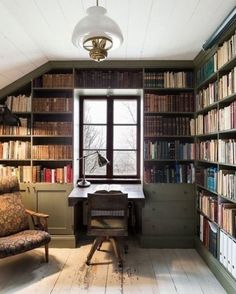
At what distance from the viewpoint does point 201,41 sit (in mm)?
3014

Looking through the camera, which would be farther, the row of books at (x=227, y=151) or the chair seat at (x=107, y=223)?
the chair seat at (x=107, y=223)

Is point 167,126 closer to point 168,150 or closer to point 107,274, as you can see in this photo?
point 168,150

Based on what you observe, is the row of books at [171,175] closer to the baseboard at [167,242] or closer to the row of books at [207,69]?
the baseboard at [167,242]

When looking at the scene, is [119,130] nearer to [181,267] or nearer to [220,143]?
[220,143]

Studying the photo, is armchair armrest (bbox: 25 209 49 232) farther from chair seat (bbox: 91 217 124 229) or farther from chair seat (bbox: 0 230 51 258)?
chair seat (bbox: 91 217 124 229)

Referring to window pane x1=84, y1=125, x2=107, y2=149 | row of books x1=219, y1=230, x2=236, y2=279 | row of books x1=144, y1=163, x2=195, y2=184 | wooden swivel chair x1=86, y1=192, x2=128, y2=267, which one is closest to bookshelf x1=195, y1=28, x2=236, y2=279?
row of books x1=219, y1=230, x2=236, y2=279

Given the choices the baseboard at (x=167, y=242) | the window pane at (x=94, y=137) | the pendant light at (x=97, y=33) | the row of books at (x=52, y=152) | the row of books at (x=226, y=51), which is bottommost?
the baseboard at (x=167, y=242)

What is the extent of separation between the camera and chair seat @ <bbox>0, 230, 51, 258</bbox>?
2666 millimetres

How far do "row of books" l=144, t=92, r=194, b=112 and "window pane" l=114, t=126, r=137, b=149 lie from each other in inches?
25.9

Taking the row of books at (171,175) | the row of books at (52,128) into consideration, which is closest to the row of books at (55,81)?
the row of books at (52,128)

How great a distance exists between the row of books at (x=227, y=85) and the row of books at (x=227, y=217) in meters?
1.07

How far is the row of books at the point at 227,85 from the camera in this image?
95.7 inches

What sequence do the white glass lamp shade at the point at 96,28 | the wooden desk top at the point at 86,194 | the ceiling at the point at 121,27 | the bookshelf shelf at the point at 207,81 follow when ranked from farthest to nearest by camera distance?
the wooden desk top at the point at 86,194
the bookshelf shelf at the point at 207,81
the ceiling at the point at 121,27
the white glass lamp shade at the point at 96,28

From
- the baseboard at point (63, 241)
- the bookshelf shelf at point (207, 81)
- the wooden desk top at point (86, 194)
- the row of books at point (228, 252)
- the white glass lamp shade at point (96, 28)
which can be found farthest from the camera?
the baseboard at point (63, 241)
